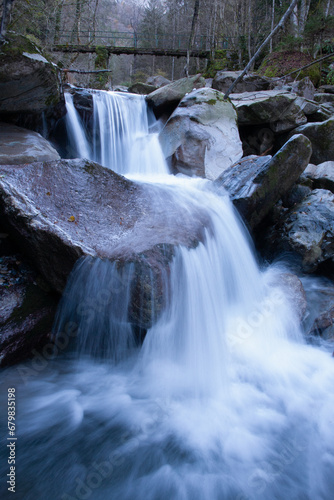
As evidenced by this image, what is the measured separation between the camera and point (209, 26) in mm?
24375

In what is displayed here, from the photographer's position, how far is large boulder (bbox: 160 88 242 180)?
7.76 m

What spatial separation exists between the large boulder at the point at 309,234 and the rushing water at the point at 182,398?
1.14m

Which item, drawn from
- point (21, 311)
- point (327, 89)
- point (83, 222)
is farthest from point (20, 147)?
point (327, 89)

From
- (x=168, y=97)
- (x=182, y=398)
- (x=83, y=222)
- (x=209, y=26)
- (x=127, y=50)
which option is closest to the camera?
(x=182, y=398)

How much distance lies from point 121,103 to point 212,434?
9.68 metres

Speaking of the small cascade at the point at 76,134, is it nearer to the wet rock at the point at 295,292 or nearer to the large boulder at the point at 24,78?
the large boulder at the point at 24,78

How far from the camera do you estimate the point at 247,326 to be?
409 cm

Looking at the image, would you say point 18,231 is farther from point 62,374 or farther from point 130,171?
point 130,171

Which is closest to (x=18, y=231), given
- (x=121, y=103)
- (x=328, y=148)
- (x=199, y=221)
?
(x=199, y=221)

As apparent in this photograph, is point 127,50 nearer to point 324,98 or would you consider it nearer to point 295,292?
point 324,98

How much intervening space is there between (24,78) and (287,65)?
14.9m

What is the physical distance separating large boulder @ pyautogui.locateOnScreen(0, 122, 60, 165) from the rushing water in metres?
2.38

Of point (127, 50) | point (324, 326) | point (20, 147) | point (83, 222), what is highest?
point (127, 50)

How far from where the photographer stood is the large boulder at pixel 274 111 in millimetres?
8992
